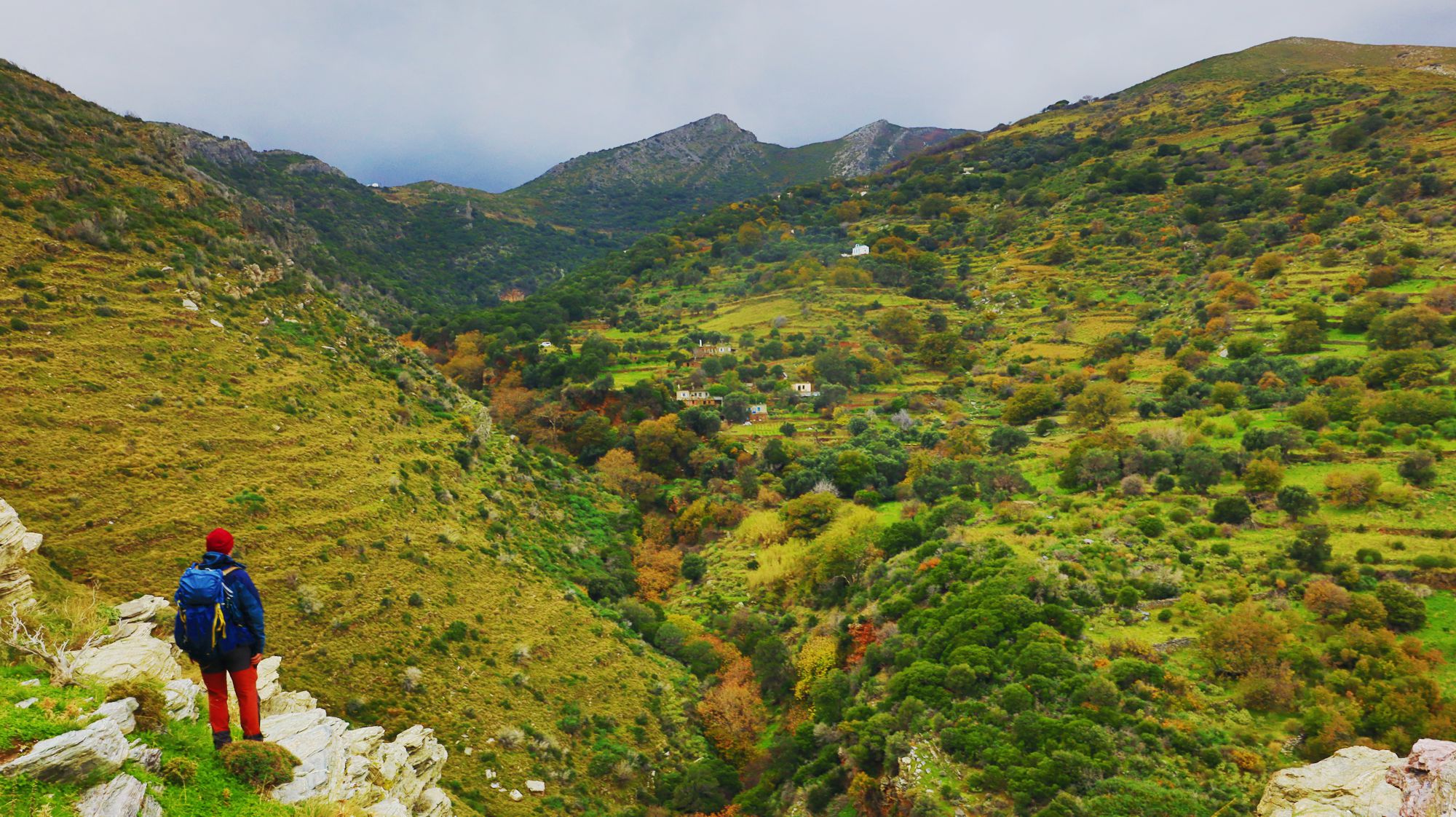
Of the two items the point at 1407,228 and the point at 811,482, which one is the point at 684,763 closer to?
the point at 811,482

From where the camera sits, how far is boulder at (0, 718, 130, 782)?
582 cm

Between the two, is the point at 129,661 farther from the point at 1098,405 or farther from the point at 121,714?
the point at 1098,405

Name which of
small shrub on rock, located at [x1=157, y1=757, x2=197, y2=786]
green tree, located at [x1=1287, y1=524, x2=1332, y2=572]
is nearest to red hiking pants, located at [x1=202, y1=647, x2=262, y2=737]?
small shrub on rock, located at [x1=157, y1=757, x2=197, y2=786]

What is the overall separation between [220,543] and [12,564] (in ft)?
21.4

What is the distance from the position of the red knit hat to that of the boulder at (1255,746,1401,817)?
17530mm

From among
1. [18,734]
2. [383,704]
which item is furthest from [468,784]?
[18,734]

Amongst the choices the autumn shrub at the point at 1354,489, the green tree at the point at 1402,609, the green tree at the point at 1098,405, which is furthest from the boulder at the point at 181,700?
the green tree at the point at 1098,405

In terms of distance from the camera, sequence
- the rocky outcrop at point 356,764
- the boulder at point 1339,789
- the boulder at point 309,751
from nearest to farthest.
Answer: the boulder at point 309,751 → the rocky outcrop at point 356,764 → the boulder at point 1339,789

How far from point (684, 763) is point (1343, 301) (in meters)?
55.2

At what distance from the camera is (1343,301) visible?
46344 mm

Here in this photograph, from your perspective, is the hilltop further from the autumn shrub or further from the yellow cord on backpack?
the autumn shrub

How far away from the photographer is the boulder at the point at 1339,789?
1091cm

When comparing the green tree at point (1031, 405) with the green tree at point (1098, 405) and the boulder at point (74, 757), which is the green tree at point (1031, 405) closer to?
the green tree at point (1098, 405)

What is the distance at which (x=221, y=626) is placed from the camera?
744 centimetres
